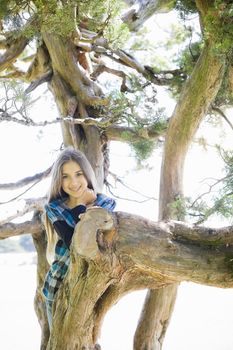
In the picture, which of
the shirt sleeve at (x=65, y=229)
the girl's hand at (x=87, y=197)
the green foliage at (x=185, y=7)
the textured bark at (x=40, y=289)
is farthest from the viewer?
the textured bark at (x=40, y=289)

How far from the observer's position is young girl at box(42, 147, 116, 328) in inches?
56.7

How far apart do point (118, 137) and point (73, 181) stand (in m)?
0.96

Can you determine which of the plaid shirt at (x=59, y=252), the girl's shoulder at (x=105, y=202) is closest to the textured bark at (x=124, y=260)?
the plaid shirt at (x=59, y=252)

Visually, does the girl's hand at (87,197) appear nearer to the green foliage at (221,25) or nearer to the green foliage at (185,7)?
the green foliage at (221,25)

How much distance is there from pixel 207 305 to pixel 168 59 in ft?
7.71

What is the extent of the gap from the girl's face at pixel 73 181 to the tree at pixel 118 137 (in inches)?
8.4

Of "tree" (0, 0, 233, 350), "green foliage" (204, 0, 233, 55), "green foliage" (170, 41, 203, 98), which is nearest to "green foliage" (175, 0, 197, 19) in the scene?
"tree" (0, 0, 233, 350)

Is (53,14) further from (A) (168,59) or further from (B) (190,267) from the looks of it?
(A) (168,59)

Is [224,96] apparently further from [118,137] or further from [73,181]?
[73,181]

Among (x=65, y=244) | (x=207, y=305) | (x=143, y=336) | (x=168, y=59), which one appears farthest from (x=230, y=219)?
(x=207, y=305)

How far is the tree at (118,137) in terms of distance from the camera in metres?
1.22

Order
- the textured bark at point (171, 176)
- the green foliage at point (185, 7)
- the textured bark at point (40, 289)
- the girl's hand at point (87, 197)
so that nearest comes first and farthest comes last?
1. the girl's hand at point (87, 197)
2. the green foliage at point (185, 7)
3. the textured bark at point (171, 176)
4. the textured bark at point (40, 289)

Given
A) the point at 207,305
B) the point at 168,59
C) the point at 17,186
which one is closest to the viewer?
the point at 17,186

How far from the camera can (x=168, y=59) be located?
3230mm
